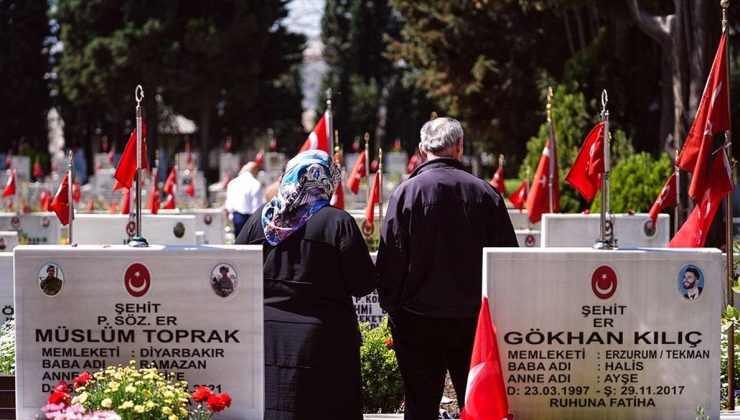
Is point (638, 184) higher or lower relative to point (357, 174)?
lower

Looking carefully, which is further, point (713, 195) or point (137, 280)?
point (713, 195)

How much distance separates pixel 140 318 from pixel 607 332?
2.22 metres

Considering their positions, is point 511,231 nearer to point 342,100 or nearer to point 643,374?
point 643,374

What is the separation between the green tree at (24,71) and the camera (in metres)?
60.1

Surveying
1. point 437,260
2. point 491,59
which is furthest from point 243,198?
point 491,59

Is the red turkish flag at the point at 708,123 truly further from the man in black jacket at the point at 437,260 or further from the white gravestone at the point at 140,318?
the white gravestone at the point at 140,318

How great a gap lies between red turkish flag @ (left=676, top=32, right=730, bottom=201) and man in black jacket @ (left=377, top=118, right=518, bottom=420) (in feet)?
8.08

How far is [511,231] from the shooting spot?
243 inches

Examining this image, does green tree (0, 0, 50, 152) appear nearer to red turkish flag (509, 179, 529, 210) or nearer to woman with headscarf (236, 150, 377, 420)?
red turkish flag (509, 179, 529, 210)

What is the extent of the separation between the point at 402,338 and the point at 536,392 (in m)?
0.69

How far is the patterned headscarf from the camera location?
5840mm

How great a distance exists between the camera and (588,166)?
11.8 m

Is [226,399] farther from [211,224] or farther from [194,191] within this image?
[194,191]

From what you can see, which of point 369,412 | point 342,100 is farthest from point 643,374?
point 342,100
